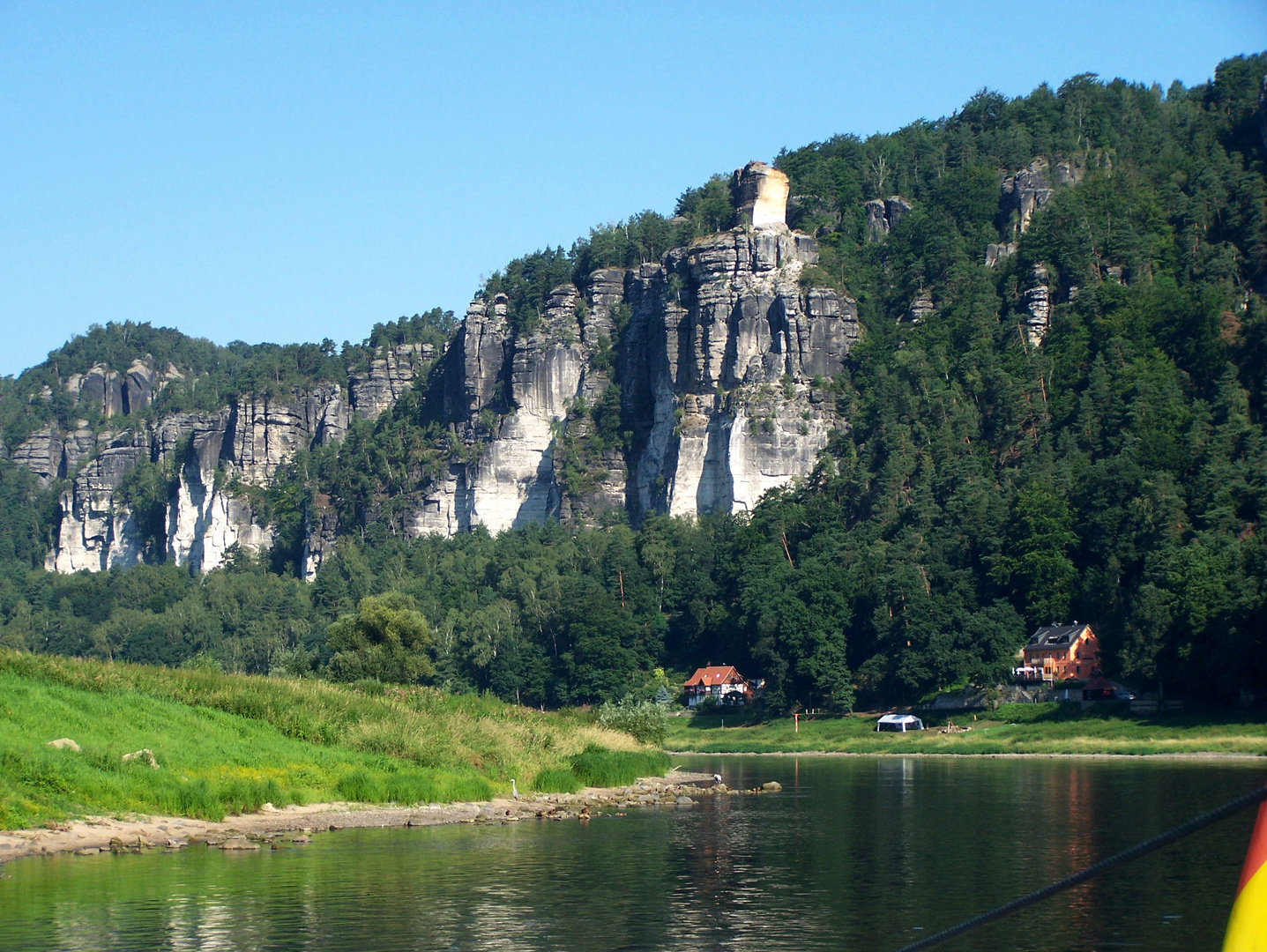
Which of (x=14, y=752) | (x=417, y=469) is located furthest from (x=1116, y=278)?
(x=14, y=752)

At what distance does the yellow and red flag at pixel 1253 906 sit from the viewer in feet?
18.6

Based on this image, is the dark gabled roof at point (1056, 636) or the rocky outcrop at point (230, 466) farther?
the rocky outcrop at point (230, 466)

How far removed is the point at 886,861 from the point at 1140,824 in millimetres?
8439

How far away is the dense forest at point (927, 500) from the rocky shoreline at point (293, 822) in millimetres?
31338

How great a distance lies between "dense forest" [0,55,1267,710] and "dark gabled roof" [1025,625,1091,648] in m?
1.62

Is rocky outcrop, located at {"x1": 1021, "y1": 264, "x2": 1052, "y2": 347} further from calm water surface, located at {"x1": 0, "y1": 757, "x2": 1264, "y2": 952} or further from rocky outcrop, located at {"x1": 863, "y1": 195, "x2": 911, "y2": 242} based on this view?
calm water surface, located at {"x1": 0, "y1": 757, "x2": 1264, "y2": 952}

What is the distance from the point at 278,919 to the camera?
20688 millimetres

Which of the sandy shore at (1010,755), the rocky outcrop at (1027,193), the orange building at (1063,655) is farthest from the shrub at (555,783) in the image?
the rocky outcrop at (1027,193)

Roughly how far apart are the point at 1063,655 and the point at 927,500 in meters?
26.9

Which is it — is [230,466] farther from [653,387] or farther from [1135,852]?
[1135,852]

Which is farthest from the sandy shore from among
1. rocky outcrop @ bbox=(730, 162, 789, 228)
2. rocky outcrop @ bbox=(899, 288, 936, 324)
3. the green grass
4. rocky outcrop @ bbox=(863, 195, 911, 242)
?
rocky outcrop @ bbox=(863, 195, 911, 242)

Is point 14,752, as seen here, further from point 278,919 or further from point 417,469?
point 417,469

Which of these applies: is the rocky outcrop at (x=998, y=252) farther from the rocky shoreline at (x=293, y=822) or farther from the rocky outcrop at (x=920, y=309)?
the rocky shoreline at (x=293, y=822)

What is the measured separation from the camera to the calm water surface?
64.7 ft
